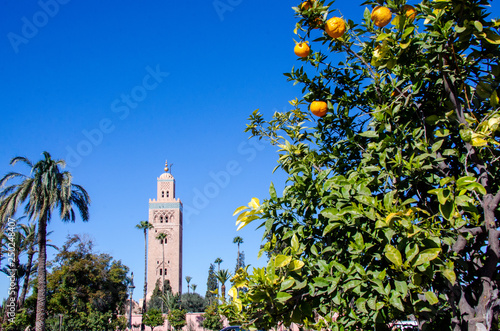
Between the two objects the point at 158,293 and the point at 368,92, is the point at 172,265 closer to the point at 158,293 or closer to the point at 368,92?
the point at 158,293

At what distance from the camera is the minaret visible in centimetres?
7050

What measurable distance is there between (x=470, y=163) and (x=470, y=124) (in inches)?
17.3

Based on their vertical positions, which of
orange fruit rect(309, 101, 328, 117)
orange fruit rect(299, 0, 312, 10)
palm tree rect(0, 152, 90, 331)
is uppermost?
palm tree rect(0, 152, 90, 331)

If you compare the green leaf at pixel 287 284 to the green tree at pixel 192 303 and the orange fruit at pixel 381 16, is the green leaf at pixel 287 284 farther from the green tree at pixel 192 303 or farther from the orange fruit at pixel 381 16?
the green tree at pixel 192 303

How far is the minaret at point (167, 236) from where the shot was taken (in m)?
70.5

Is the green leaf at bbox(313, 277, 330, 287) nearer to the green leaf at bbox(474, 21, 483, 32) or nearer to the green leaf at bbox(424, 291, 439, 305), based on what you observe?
the green leaf at bbox(424, 291, 439, 305)

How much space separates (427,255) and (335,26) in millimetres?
1402

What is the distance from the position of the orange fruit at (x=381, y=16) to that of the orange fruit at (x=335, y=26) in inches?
7.2

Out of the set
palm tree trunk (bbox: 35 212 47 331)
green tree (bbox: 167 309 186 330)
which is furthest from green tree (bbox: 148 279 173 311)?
palm tree trunk (bbox: 35 212 47 331)

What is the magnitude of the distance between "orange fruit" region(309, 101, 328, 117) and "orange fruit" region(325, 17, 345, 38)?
0.44 meters

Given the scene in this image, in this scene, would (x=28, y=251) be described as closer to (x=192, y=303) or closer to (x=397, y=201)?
(x=397, y=201)

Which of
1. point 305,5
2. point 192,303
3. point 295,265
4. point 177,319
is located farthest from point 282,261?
point 192,303

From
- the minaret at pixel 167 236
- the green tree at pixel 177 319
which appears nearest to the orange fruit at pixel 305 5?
the green tree at pixel 177 319

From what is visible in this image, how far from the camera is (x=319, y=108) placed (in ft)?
8.28
